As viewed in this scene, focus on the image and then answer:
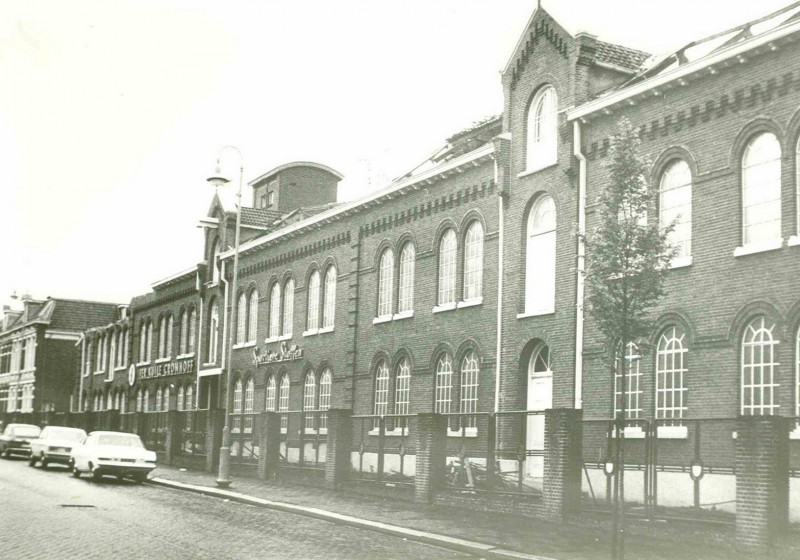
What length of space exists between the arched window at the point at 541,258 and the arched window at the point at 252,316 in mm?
17876

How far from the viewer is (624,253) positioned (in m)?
14.7

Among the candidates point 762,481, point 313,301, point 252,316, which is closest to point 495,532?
point 762,481

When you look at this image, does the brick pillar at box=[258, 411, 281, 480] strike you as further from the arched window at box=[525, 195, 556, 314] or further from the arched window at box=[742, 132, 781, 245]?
the arched window at box=[742, 132, 781, 245]

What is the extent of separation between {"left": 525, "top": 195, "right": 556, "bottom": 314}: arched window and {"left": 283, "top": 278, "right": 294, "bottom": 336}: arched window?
14.5 metres

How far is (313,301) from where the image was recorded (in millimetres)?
36719

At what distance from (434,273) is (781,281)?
40.6 feet

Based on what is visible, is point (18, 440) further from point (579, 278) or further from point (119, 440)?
point (579, 278)

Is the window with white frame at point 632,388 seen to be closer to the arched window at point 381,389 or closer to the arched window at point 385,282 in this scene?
the arched window at point 381,389

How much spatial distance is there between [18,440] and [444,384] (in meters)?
23.9

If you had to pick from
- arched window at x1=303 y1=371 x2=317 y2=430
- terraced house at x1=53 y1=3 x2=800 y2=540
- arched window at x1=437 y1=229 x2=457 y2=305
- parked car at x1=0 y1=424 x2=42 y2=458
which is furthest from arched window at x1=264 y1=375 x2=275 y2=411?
parked car at x1=0 y1=424 x2=42 y2=458

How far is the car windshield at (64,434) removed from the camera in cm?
3656

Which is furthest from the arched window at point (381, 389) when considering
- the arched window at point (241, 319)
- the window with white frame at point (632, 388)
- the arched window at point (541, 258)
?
the arched window at point (241, 319)

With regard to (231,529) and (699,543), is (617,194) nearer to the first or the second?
(699,543)

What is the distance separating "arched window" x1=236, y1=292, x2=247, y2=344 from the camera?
4194cm
